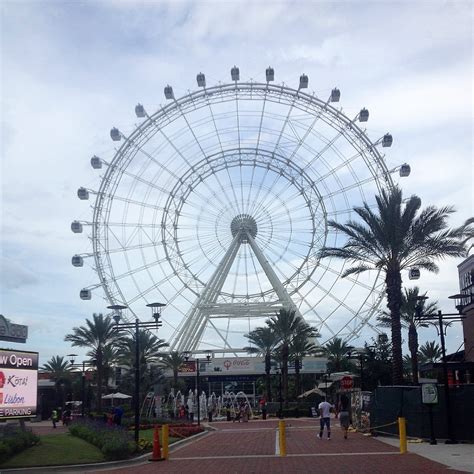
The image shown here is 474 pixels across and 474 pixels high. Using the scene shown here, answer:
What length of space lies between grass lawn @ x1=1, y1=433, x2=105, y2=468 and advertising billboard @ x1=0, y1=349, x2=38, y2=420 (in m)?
1.45

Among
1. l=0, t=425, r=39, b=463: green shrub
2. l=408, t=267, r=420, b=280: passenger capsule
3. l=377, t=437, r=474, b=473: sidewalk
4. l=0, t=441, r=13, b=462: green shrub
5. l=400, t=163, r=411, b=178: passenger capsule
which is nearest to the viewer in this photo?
l=377, t=437, r=474, b=473: sidewalk

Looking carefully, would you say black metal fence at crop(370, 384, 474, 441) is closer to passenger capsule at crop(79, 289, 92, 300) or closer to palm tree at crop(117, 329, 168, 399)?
passenger capsule at crop(79, 289, 92, 300)

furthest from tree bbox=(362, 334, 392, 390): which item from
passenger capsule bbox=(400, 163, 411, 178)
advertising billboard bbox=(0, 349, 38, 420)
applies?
advertising billboard bbox=(0, 349, 38, 420)

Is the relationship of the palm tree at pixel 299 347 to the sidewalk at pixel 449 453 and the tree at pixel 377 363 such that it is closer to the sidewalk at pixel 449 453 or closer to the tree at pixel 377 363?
the tree at pixel 377 363

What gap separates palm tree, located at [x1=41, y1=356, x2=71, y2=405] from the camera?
7275cm

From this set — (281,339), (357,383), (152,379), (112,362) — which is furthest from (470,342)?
(112,362)

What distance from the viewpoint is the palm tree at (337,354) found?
203ft

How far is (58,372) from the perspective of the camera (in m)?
76.2

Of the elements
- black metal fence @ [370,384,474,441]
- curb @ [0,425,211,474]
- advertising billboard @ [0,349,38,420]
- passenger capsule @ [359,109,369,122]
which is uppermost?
passenger capsule @ [359,109,369,122]

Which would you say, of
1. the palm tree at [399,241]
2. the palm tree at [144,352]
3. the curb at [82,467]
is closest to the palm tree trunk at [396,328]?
the palm tree at [399,241]

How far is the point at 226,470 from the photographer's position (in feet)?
55.6

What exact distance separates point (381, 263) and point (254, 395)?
5203 cm

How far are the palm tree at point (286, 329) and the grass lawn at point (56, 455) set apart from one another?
32.5 metres

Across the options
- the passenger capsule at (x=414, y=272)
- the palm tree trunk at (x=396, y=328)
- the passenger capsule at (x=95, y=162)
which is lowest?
the palm tree trunk at (x=396, y=328)
